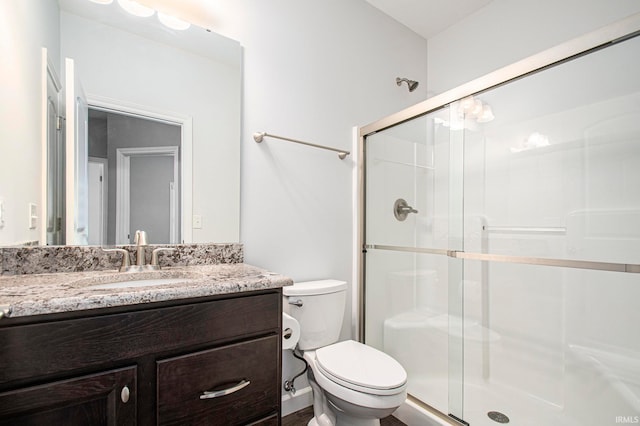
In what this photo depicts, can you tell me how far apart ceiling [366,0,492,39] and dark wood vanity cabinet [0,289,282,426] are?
86.9 inches

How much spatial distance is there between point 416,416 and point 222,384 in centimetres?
123

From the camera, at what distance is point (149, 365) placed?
82 centimetres

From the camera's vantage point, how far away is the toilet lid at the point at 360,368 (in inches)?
49.6

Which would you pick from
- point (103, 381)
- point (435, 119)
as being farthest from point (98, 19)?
point (435, 119)

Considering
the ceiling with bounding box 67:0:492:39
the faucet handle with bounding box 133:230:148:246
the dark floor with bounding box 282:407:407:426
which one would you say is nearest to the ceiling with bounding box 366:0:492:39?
the ceiling with bounding box 67:0:492:39

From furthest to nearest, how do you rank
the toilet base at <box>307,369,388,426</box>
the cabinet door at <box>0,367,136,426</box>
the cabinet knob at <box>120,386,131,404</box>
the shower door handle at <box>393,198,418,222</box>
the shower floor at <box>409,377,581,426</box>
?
1. the shower door handle at <box>393,198,418,222</box>
2. the shower floor at <box>409,377,581,426</box>
3. the toilet base at <box>307,369,388,426</box>
4. the cabinet knob at <box>120,386,131,404</box>
5. the cabinet door at <box>0,367,136,426</box>

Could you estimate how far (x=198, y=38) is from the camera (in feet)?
4.88

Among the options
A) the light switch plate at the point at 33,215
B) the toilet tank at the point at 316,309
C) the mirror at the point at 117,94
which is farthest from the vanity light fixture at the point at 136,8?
the toilet tank at the point at 316,309

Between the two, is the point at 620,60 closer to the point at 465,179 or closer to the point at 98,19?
the point at 465,179

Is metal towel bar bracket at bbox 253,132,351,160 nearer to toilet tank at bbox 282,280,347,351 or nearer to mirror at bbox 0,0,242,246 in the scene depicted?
mirror at bbox 0,0,242,246

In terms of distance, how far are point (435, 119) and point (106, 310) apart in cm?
173

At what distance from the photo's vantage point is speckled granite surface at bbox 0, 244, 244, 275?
42.1 inches

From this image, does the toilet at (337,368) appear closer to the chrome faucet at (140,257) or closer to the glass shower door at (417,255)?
the glass shower door at (417,255)

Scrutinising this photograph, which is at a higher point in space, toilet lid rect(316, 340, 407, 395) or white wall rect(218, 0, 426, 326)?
white wall rect(218, 0, 426, 326)
